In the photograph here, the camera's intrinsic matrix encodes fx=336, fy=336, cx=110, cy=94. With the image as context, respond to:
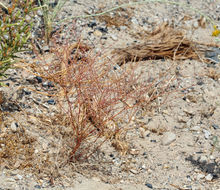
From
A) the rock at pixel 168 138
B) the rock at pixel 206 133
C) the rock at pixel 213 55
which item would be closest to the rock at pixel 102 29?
the rock at pixel 213 55

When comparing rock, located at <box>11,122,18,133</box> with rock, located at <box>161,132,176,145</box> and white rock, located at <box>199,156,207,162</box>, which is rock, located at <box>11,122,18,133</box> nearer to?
rock, located at <box>161,132,176,145</box>

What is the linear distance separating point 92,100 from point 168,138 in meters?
0.74

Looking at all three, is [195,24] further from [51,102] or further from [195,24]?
[51,102]

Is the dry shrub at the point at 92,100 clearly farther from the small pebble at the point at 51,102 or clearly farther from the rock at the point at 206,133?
the rock at the point at 206,133

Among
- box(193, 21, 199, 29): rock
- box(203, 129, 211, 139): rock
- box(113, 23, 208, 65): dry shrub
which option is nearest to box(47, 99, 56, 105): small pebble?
box(113, 23, 208, 65): dry shrub

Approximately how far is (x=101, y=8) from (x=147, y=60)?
94 cm

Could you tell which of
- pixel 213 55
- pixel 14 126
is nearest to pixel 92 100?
pixel 14 126

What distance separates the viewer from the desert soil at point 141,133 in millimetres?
2443

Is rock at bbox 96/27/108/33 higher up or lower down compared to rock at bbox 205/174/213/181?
higher up

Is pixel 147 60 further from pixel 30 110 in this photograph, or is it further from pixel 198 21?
pixel 30 110

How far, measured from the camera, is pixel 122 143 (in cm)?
A: 276

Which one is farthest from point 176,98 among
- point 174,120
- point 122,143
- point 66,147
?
point 66,147

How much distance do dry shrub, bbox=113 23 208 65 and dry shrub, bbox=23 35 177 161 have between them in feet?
0.61

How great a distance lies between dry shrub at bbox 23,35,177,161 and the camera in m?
2.56
